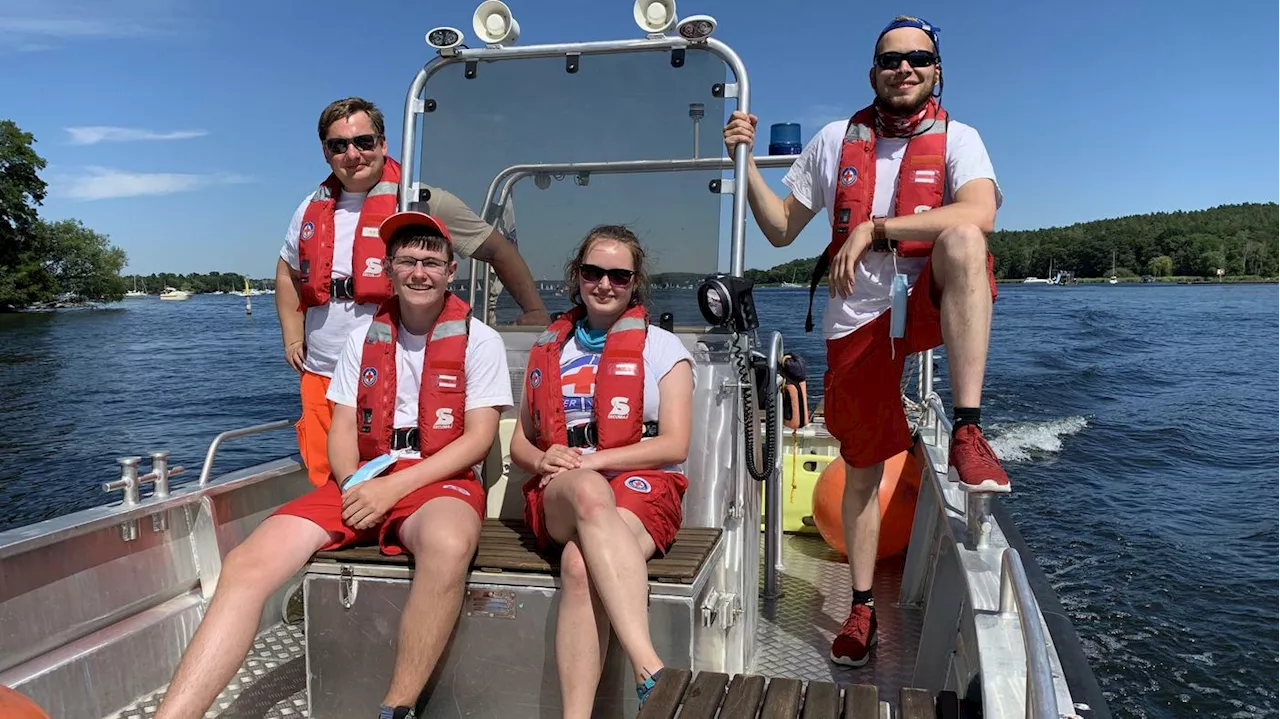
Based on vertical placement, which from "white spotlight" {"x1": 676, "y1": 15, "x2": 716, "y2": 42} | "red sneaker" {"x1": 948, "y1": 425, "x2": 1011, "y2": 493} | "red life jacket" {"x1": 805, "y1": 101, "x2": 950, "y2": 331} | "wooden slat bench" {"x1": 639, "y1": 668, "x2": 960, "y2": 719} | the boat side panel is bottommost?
the boat side panel

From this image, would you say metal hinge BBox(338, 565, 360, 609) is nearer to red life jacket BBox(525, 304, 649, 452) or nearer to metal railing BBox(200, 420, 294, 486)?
red life jacket BBox(525, 304, 649, 452)

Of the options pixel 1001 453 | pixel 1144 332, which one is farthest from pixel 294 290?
pixel 1144 332

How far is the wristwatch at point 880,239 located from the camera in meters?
2.70

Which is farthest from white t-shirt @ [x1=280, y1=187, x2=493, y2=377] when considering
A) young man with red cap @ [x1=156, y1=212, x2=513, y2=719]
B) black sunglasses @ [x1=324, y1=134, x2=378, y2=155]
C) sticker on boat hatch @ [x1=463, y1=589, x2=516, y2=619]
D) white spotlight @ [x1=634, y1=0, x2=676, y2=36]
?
white spotlight @ [x1=634, y1=0, x2=676, y2=36]

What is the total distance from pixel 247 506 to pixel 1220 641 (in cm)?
603

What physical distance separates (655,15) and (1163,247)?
94801mm

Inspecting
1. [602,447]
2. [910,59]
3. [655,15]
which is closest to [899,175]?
[910,59]

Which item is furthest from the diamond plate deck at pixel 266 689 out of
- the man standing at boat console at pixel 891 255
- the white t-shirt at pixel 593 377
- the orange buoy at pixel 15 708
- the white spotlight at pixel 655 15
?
the white spotlight at pixel 655 15

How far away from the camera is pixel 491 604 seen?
2.52 meters

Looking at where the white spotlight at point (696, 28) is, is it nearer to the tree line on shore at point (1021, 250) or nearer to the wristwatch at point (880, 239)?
the wristwatch at point (880, 239)

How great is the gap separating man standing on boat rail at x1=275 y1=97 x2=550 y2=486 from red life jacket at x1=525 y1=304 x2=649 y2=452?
820 millimetres

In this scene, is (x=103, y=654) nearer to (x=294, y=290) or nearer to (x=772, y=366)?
(x=294, y=290)

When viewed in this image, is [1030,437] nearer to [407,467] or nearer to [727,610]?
[727,610]

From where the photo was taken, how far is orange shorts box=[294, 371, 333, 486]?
3.31 m
